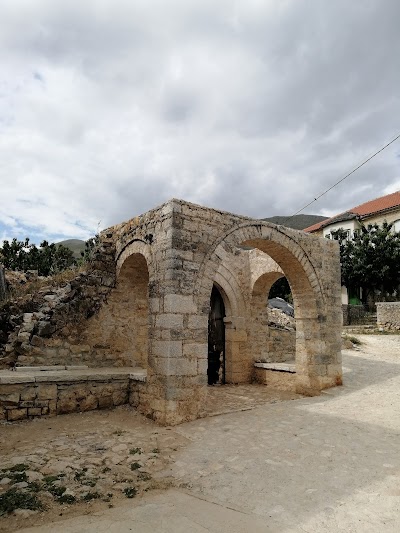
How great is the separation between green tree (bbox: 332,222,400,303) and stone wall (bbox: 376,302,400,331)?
7859 millimetres

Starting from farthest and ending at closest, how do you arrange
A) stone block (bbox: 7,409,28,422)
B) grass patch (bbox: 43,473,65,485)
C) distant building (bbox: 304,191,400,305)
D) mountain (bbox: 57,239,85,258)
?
mountain (bbox: 57,239,85,258)
distant building (bbox: 304,191,400,305)
stone block (bbox: 7,409,28,422)
grass patch (bbox: 43,473,65,485)

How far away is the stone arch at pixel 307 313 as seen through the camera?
7.49 meters

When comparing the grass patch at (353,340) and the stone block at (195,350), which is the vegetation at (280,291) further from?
the stone block at (195,350)

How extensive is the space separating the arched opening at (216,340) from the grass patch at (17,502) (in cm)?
682

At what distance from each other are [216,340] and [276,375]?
1870 mm

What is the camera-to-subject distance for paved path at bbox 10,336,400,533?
2783 millimetres

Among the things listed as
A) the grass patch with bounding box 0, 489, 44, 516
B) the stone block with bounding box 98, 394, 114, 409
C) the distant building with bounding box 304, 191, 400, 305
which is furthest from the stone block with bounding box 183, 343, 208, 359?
the distant building with bounding box 304, 191, 400, 305

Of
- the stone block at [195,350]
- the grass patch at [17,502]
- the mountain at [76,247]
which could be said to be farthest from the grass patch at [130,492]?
the mountain at [76,247]

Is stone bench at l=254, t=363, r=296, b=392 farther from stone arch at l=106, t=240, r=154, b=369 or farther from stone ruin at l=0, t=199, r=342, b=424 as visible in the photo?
stone arch at l=106, t=240, r=154, b=369

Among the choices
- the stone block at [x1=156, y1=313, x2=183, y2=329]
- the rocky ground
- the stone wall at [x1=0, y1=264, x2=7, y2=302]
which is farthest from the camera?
the stone wall at [x1=0, y1=264, x2=7, y2=302]

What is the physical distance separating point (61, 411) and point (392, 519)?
4702mm

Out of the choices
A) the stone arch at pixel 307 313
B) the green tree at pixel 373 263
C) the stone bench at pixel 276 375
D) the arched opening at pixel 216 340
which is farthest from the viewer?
the green tree at pixel 373 263

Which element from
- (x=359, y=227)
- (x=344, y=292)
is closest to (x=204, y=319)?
(x=344, y=292)

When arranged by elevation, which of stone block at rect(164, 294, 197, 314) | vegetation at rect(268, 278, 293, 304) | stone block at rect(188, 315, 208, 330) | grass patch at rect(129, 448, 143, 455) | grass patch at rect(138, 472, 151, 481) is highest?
vegetation at rect(268, 278, 293, 304)
